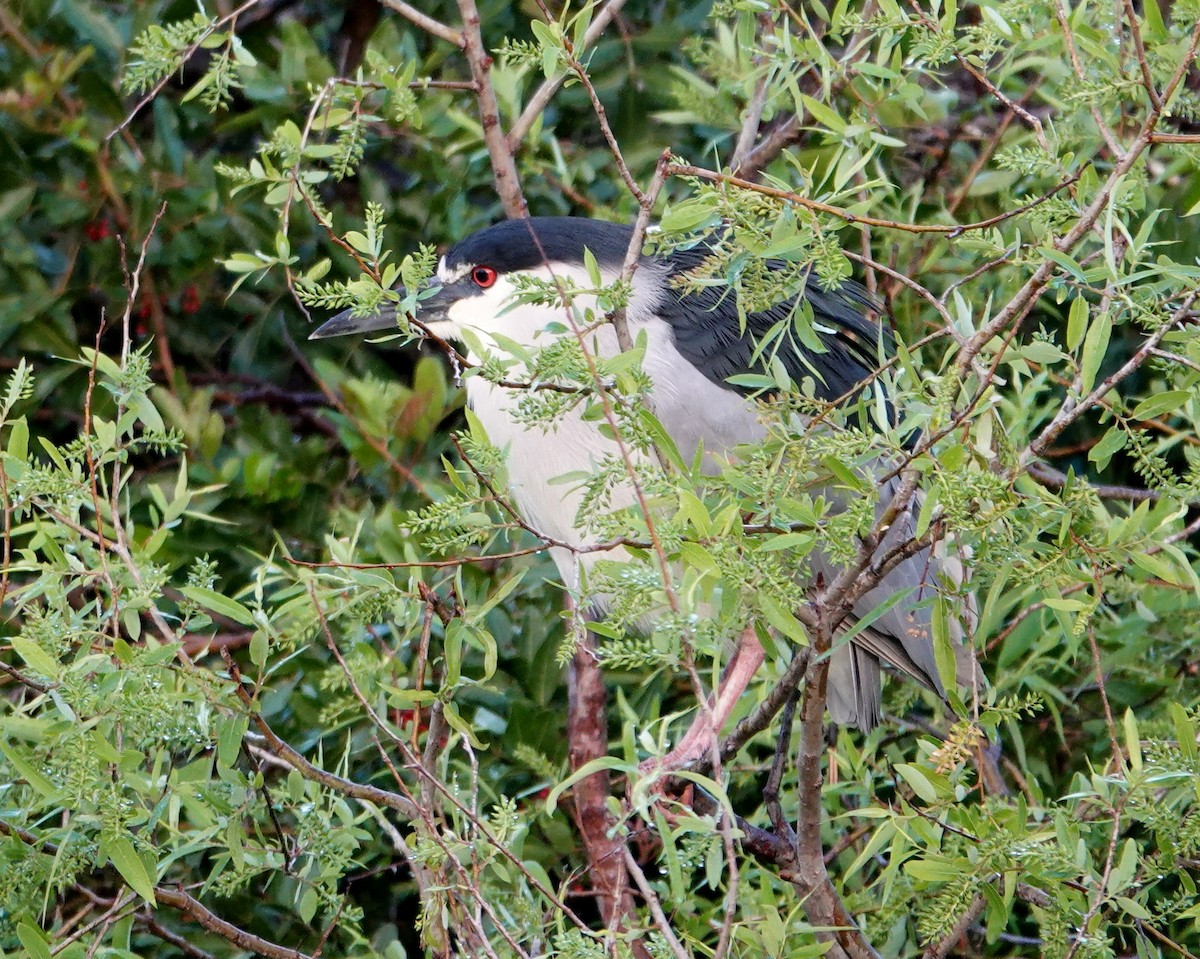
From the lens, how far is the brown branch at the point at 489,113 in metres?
2.64

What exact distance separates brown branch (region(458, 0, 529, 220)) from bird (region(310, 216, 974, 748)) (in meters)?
0.06

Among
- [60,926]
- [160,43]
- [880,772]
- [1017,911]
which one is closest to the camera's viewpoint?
[60,926]

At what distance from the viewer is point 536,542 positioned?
2787 millimetres

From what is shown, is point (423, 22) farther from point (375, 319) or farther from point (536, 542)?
point (536, 542)

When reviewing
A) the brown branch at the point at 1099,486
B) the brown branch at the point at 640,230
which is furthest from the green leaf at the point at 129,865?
the brown branch at the point at 1099,486

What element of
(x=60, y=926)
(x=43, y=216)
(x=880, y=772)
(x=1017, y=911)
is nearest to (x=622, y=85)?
(x=43, y=216)

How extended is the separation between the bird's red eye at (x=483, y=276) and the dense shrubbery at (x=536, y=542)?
0.60ft

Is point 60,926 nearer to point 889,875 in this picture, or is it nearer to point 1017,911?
point 889,875

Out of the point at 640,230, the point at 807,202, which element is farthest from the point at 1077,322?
the point at 640,230

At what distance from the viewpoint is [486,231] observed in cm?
289

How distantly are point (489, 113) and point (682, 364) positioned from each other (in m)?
0.60

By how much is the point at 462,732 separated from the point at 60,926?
68cm

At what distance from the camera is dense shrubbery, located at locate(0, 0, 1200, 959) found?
1.61m

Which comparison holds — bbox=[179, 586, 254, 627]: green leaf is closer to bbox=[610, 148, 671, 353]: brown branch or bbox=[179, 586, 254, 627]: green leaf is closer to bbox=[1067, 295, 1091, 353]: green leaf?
bbox=[610, 148, 671, 353]: brown branch
